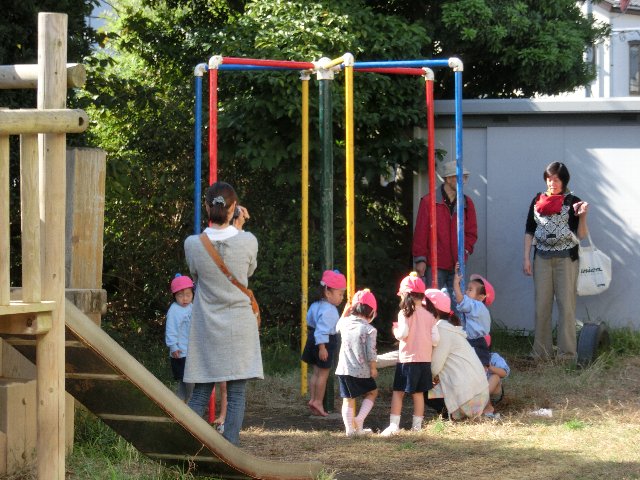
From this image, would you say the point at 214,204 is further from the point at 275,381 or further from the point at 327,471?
the point at 275,381

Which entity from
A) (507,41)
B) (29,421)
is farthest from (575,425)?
(507,41)

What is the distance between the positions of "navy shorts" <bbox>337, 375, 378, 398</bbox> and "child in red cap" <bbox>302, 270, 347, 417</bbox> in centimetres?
51

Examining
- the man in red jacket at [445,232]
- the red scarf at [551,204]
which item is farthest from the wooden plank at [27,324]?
the red scarf at [551,204]

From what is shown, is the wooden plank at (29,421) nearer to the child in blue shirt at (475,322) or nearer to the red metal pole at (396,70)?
the child in blue shirt at (475,322)

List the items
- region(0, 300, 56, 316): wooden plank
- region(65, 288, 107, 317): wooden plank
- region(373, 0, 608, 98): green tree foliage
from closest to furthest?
region(0, 300, 56, 316): wooden plank
region(65, 288, 107, 317): wooden plank
region(373, 0, 608, 98): green tree foliage

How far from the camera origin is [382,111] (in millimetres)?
10758

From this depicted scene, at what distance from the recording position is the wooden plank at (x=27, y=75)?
4840 mm

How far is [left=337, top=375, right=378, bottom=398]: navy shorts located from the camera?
723 cm

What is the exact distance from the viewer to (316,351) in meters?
7.89

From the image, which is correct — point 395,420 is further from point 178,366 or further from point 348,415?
point 178,366

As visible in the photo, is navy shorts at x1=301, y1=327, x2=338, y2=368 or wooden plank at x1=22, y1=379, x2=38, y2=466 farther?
navy shorts at x1=301, y1=327, x2=338, y2=368

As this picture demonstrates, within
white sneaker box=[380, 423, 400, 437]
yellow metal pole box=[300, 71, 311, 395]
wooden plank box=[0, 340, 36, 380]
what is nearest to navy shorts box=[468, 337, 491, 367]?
white sneaker box=[380, 423, 400, 437]

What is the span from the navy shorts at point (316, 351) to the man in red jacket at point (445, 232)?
2161 mm

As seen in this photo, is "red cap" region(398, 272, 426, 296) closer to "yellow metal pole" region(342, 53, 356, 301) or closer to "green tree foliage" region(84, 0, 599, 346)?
"yellow metal pole" region(342, 53, 356, 301)
